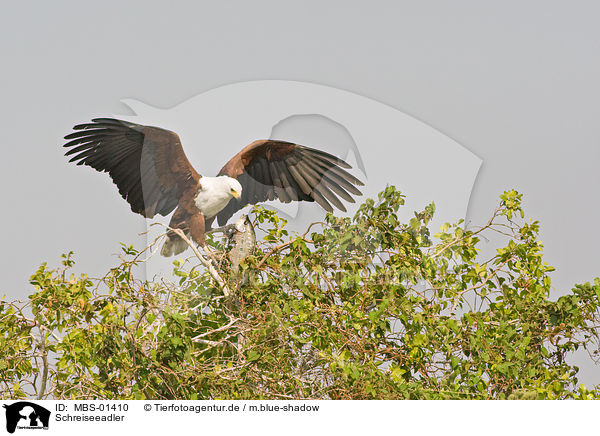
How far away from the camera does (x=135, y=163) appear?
1.57 metres

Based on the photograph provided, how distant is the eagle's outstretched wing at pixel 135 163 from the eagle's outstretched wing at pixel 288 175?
0.38 feet

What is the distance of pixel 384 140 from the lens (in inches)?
57.8

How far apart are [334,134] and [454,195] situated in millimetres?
303

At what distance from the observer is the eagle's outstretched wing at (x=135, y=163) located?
4.99ft

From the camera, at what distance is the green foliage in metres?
1.25

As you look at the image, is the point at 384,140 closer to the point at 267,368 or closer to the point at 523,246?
the point at 523,246
